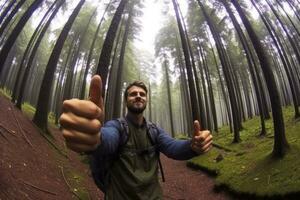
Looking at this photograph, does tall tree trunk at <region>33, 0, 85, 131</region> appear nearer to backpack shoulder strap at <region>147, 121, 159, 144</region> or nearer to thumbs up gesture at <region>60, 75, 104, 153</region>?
backpack shoulder strap at <region>147, 121, 159, 144</region>

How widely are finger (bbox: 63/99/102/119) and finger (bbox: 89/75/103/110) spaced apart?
12 cm

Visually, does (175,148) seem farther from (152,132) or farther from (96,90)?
(96,90)

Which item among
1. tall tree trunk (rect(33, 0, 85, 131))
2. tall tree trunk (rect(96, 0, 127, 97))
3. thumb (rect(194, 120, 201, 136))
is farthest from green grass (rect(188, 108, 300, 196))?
tall tree trunk (rect(33, 0, 85, 131))

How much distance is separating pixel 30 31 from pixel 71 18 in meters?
17.8

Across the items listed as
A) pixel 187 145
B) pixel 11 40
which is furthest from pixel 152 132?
pixel 11 40

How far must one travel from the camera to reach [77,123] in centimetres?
152

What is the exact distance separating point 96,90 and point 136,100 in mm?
1074

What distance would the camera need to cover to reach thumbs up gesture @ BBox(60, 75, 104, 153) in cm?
152

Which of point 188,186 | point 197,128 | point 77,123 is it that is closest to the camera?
point 77,123

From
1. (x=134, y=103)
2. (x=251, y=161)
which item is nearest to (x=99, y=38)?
(x=251, y=161)

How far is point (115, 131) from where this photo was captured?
8.06 ft

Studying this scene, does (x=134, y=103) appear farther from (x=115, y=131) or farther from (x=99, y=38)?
(x=99, y=38)

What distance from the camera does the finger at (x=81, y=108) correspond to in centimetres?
151

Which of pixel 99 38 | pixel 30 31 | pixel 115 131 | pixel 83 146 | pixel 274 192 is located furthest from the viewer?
pixel 30 31
